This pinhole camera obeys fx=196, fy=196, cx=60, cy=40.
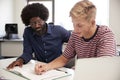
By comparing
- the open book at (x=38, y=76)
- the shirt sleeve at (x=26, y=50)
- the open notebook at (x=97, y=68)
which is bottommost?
the open book at (x=38, y=76)

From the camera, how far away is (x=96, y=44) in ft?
4.28

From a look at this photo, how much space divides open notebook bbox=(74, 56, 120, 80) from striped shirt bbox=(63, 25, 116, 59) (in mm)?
343

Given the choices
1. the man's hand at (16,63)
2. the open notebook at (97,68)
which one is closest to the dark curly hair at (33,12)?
the man's hand at (16,63)

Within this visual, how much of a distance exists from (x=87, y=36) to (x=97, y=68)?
1.78 ft

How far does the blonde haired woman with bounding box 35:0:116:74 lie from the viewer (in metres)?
1.17

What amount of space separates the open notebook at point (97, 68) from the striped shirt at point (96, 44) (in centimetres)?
34

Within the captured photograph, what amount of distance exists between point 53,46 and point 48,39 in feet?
0.29

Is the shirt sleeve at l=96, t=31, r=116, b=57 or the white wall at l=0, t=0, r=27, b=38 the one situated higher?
the white wall at l=0, t=0, r=27, b=38

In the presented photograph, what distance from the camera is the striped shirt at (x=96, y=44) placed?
3.97 ft

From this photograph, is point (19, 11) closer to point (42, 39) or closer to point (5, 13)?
point (5, 13)

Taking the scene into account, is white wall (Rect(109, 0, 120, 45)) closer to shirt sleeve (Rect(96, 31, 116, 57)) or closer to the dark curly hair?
the dark curly hair

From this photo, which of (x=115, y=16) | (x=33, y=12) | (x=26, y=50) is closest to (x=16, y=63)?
(x=26, y=50)

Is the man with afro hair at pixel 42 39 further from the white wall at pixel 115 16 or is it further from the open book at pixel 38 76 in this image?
the white wall at pixel 115 16

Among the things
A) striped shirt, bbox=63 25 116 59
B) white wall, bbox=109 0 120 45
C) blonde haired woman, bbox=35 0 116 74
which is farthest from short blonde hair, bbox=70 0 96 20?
white wall, bbox=109 0 120 45
